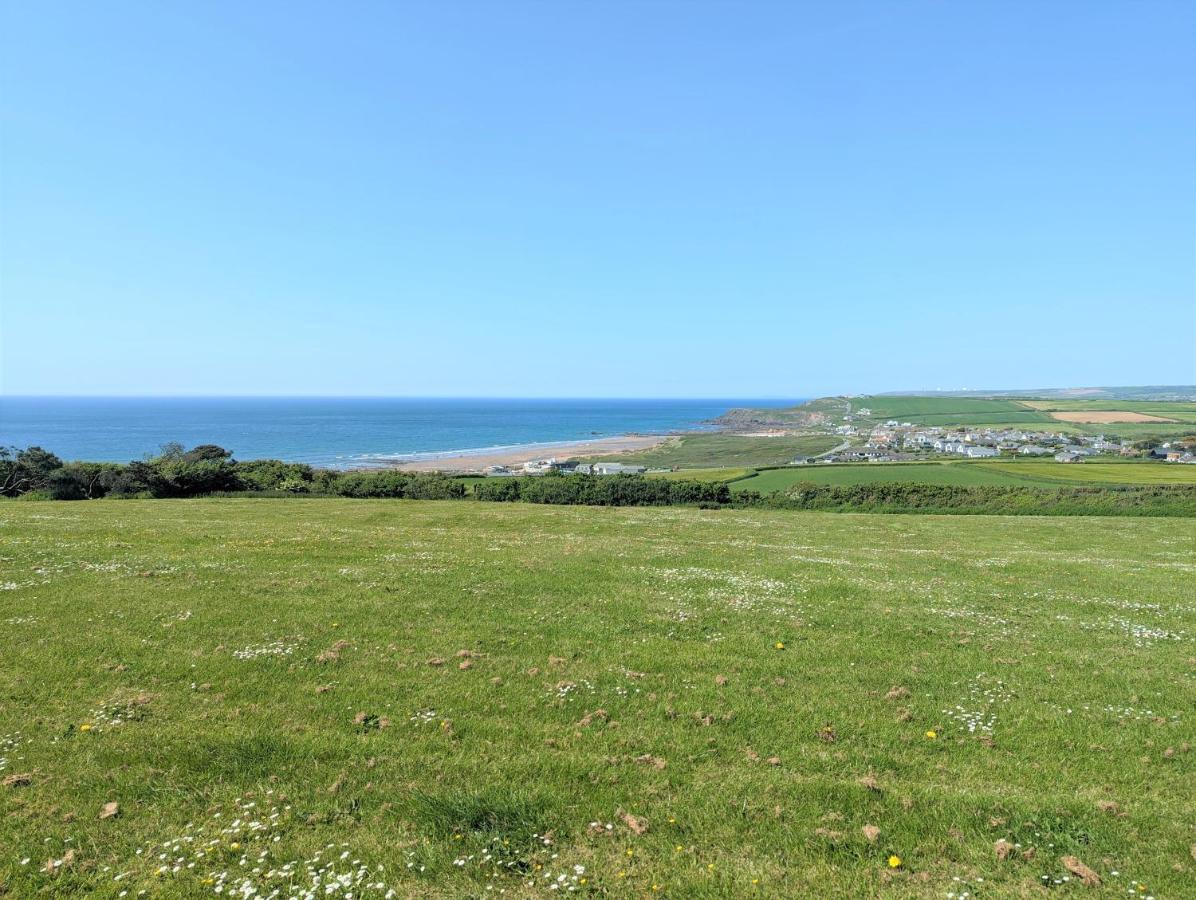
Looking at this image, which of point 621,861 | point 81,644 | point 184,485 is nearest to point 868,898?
point 621,861

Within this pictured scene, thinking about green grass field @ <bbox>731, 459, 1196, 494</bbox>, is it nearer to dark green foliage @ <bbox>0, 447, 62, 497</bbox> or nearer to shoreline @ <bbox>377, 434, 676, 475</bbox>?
shoreline @ <bbox>377, 434, 676, 475</bbox>

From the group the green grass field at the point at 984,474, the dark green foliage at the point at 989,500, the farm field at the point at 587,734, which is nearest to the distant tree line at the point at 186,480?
the dark green foliage at the point at 989,500

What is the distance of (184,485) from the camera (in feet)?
187

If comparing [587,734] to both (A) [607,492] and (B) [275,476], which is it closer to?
(A) [607,492]

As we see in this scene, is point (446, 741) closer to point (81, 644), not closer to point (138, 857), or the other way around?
point (138, 857)

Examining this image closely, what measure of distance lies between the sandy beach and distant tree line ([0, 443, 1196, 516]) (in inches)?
1640

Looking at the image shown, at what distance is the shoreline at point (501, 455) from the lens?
121188mm

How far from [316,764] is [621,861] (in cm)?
471

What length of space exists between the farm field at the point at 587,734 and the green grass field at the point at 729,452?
106 meters

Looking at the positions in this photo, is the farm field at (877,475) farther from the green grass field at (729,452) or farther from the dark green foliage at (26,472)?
the dark green foliage at (26,472)

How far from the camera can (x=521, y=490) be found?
6228 cm

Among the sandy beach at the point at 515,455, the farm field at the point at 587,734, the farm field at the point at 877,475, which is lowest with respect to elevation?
the sandy beach at the point at 515,455

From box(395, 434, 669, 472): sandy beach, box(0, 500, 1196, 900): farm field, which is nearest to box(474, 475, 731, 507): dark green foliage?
box(0, 500, 1196, 900): farm field

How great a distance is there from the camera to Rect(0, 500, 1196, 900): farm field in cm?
655
